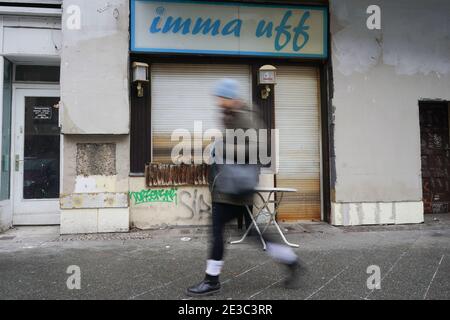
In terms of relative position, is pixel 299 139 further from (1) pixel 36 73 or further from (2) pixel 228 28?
(1) pixel 36 73

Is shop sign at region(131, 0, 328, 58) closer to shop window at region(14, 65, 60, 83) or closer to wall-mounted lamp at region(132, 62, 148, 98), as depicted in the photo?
wall-mounted lamp at region(132, 62, 148, 98)

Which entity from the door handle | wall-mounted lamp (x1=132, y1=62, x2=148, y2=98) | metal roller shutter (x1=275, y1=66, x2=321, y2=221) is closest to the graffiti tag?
metal roller shutter (x1=275, y1=66, x2=321, y2=221)

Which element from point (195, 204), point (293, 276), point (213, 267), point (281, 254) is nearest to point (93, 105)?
point (195, 204)

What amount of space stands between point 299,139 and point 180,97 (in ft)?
7.80

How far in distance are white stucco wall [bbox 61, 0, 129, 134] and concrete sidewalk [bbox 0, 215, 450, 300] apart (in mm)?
1905

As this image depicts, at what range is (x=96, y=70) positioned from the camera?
263 inches

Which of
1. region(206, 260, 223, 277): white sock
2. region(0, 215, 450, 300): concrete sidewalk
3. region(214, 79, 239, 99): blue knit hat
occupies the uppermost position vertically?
region(214, 79, 239, 99): blue knit hat

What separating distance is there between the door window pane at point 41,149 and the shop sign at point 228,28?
6.89ft

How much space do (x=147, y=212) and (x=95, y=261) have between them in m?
1.99

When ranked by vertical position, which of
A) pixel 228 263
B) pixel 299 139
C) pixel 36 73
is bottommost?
pixel 228 263

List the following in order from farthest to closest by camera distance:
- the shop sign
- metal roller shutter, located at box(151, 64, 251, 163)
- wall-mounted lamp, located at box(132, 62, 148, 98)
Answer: metal roller shutter, located at box(151, 64, 251, 163) < the shop sign < wall-mounted lamp, located at box(132, 62, 148, 98)

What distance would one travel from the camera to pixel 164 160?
7184mm

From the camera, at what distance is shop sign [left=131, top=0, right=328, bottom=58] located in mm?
6906

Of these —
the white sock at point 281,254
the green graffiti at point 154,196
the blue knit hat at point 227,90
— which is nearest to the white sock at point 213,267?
the white sock at point 281,254
